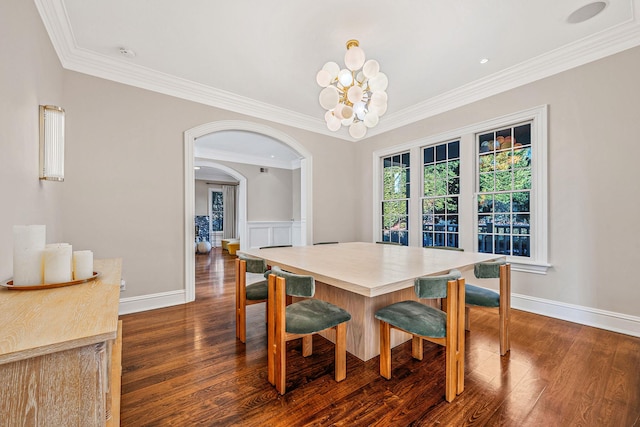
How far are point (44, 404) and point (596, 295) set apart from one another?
13.4 ft

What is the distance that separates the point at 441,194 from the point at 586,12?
7.85 ft

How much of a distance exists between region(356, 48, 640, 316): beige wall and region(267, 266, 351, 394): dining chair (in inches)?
107

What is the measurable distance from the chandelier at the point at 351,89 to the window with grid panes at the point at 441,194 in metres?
1.98

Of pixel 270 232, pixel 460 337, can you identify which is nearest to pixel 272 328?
pixel 460 337

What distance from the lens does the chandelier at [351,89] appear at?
2287mm

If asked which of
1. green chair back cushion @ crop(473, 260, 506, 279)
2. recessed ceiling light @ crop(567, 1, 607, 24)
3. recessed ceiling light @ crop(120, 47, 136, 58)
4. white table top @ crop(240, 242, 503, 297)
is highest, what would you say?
recessed ceiling light @ crop(567, 1, 607, 24)

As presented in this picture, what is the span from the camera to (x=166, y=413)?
5.00 ft

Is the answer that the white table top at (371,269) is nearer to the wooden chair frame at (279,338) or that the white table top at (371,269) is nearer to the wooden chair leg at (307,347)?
the wooden chair frame at (279,338)

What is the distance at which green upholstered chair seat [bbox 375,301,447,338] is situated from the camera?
1.67 metres

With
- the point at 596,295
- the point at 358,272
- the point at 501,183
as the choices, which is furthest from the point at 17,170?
the point at 596,295

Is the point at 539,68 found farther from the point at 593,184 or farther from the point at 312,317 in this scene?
the point at 312,317

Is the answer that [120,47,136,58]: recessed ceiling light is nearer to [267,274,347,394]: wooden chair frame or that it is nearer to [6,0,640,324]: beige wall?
[6,0,640,324]: beige wall

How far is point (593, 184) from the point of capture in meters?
2.76

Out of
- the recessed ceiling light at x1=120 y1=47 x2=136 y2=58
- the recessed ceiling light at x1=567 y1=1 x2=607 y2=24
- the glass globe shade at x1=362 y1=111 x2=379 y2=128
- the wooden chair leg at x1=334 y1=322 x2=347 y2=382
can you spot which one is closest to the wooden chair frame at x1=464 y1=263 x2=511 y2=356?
the wooden chair leg at x1=334 y1=322 x2=347 y2=382
